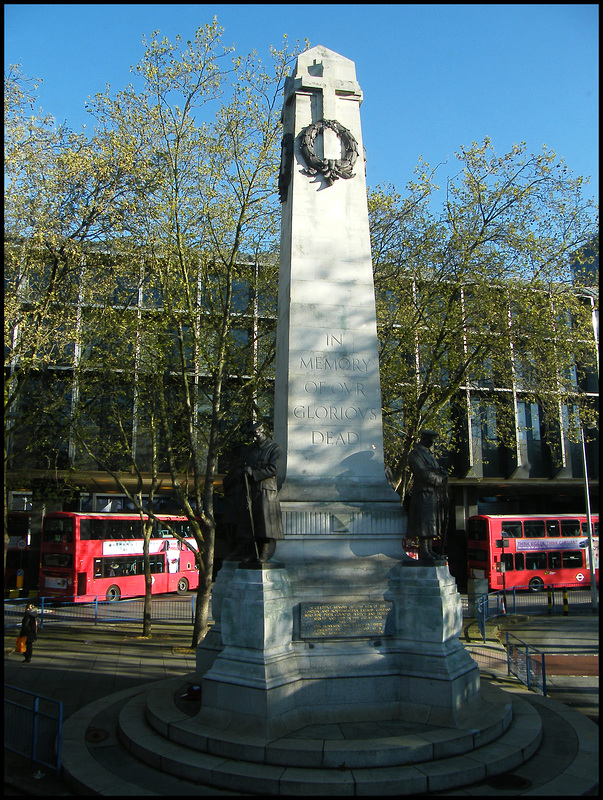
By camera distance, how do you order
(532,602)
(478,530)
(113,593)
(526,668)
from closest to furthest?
(526,668) < (113,593) < (532,602) < (478,530)

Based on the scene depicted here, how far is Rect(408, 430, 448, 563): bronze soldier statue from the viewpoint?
29.8 feet

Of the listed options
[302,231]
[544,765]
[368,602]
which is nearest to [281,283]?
[302,231]

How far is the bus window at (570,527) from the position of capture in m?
31.0

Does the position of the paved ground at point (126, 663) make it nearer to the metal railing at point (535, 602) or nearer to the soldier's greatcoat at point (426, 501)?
the metal railing at point (535, 602)

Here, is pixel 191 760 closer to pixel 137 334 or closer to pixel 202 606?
pixel 202 606

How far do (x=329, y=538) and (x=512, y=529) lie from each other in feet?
77.2

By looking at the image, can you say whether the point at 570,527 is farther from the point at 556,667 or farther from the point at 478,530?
the point at 556,667

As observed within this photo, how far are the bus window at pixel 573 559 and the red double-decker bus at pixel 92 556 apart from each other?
19.7 m

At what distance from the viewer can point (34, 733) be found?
25.5 feet

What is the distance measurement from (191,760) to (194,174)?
1438 centimetres

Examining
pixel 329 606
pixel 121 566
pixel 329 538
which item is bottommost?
pixel 121 566

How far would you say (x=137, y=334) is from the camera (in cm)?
1844

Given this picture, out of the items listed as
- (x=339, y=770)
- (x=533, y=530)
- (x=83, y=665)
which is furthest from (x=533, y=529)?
(x=339, y=770)

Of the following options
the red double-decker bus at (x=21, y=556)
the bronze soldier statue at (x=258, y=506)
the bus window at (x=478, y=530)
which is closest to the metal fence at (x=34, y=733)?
the bronze soldier statue at (x=258, y=506)
